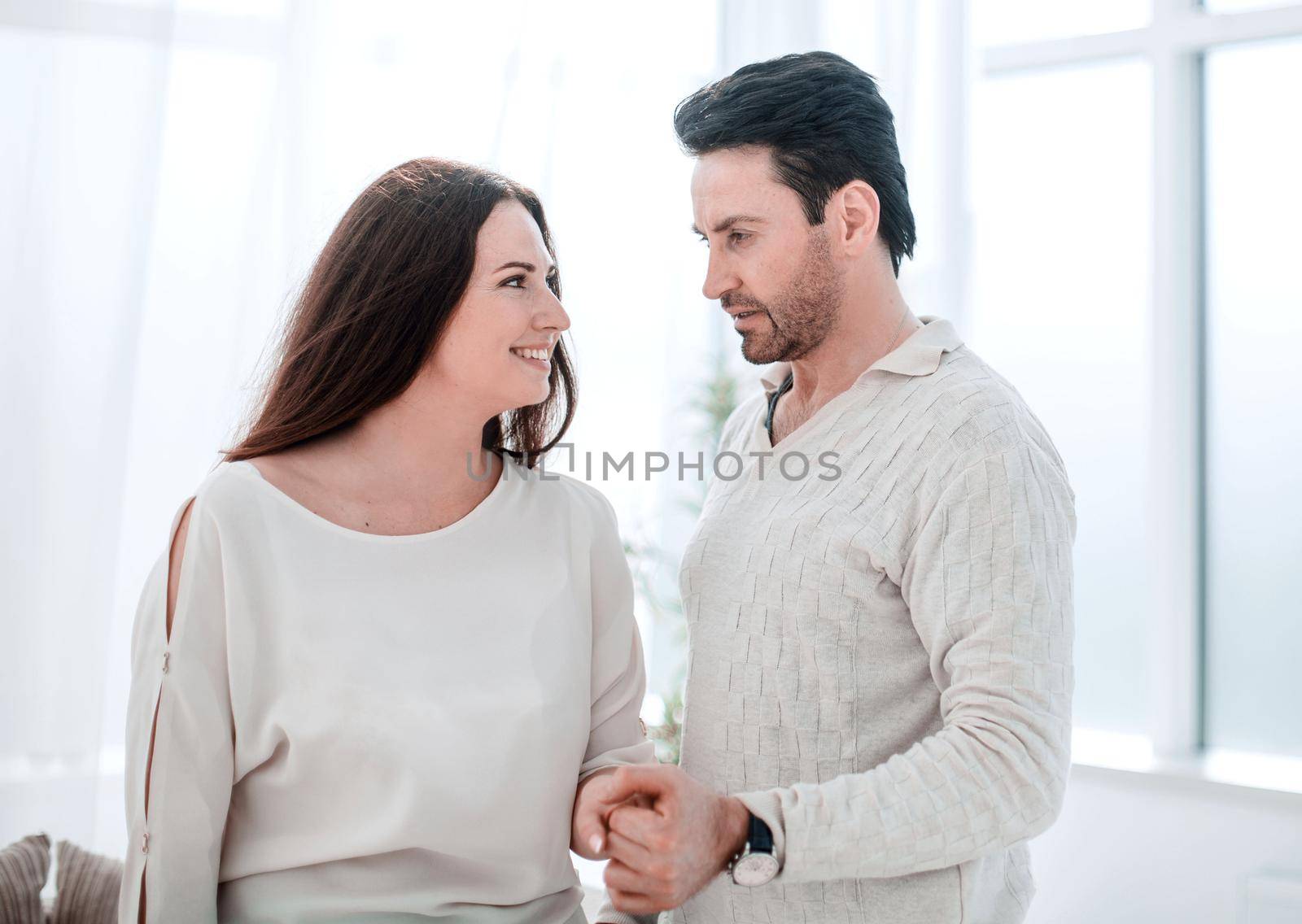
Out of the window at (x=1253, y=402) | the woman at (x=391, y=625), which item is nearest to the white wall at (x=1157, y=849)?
the window at (x=1253, y=402)

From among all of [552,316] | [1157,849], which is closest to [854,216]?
[552,316]

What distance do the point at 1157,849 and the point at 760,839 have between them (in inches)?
78.0

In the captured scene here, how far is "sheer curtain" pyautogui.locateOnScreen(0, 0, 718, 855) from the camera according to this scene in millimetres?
2611

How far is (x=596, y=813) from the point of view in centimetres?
136

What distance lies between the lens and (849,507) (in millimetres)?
1472

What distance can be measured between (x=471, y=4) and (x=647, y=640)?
1901 millimetres

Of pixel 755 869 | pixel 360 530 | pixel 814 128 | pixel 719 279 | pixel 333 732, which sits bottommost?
pixel 755 869

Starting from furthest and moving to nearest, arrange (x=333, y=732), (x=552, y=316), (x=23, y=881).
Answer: (x=23, y=881)
(x=552, y=316)
(x=333, y=732)

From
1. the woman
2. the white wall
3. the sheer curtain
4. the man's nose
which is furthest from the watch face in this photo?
the white wall

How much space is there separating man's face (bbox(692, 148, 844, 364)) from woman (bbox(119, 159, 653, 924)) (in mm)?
280

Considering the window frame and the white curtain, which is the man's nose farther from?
the window frame

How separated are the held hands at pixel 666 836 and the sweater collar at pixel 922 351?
2.19 feet

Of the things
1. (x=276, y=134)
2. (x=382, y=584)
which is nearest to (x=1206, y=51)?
(x=276, y=134)

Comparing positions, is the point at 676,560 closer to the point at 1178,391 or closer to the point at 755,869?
the point at 1178,391
